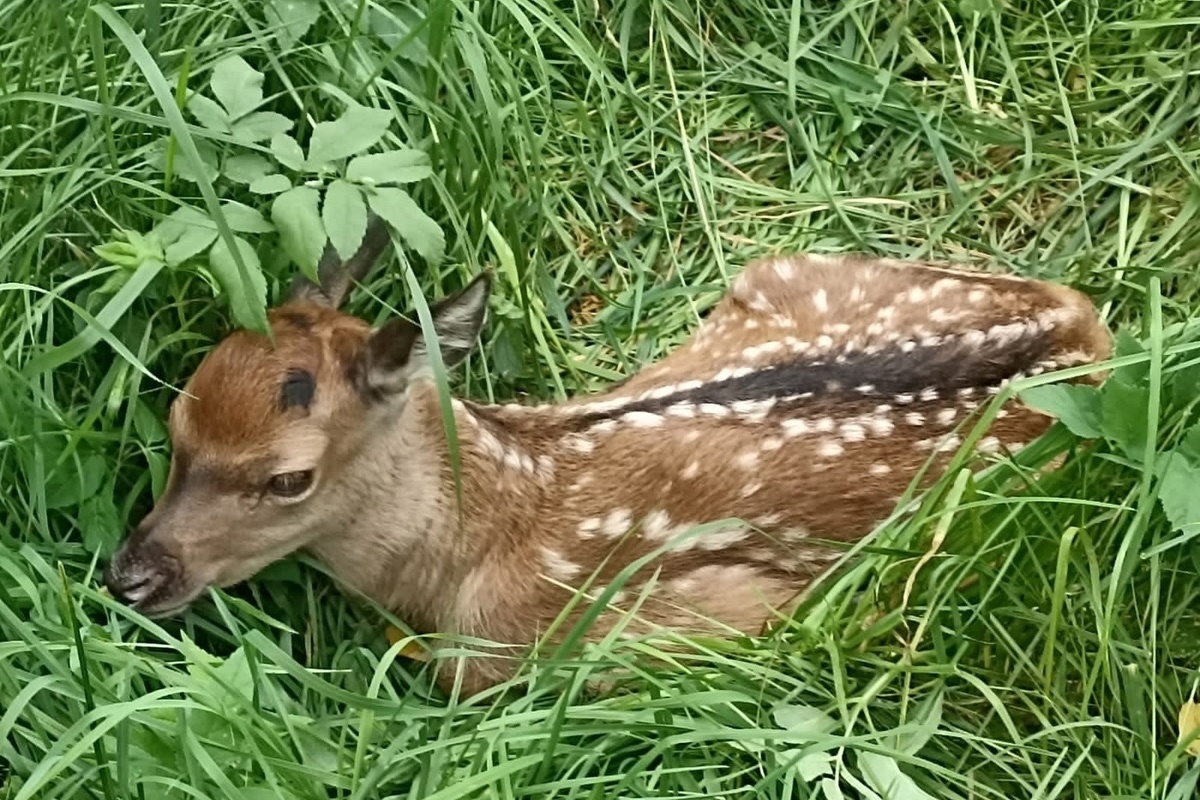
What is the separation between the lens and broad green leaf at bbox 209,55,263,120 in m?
3.18

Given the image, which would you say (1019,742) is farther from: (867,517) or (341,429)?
(341,429)

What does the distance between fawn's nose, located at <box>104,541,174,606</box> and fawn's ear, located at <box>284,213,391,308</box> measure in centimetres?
63

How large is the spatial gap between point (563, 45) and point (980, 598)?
197 centimetres

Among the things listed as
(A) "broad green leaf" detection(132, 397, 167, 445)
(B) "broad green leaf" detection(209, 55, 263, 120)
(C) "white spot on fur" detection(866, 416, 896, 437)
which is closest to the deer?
(C) "white spot on fur" detection(866, 416, 896, 437)

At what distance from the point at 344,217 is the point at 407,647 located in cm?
98

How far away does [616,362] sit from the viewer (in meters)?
4.04

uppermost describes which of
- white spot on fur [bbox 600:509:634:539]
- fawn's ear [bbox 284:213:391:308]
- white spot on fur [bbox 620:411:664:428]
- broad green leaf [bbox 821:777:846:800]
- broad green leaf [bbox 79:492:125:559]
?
fawn's ear [bbox 284:213:391:308]

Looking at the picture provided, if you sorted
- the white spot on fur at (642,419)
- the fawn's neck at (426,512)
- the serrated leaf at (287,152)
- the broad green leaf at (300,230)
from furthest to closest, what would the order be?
the white spot on fur at (642,419), the fawn's neck at (426,512), the serrated leaf at (287,152), the broad green leaf at (300,230)

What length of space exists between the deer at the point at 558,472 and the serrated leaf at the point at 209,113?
14.1 inches

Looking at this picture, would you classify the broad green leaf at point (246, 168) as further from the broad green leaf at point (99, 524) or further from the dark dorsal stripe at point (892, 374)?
the dark dorsal stripe at point (892, 374)

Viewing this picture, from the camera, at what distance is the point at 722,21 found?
14.6 feet

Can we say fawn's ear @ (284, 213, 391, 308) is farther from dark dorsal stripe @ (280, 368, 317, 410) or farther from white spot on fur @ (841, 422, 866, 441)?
white spot on fur @ (841, 422, 866, 441)

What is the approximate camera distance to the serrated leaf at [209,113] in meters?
3.14

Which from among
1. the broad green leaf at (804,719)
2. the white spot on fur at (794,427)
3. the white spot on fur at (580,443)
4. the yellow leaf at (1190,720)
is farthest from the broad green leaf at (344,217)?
the yellow leaf at (1190,720)
